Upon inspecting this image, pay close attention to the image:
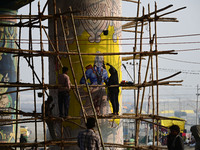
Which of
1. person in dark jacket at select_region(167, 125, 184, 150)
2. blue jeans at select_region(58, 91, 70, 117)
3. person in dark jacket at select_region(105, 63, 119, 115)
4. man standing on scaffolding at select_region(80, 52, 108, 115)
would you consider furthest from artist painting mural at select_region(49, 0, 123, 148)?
person in dark jacket at select_region(167, 125, 184, 150)

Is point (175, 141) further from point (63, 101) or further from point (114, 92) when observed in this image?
point (114, 92)

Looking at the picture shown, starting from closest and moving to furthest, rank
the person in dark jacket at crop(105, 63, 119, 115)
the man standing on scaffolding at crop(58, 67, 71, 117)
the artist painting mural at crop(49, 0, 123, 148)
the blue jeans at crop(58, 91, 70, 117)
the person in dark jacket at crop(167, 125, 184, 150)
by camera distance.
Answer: the person in dark jacket at crop(167, 125, 184, 150) → the man standing on scaffolding at crop(58, 67, 71, 117) → the blue jeans at crop(58, 91, 70, 117) → the person in dark jacket at crop(105, 63, 119, 115) → the artist painting mural at crop(49, 0, 123, 148)

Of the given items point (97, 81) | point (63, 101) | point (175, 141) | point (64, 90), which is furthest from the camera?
point (97, 81)

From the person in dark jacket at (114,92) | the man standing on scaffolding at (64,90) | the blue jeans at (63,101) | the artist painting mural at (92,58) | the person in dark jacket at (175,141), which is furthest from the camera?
the artist painting mural at (92,58)

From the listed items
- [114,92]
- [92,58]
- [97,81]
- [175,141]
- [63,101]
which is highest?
[92,58]

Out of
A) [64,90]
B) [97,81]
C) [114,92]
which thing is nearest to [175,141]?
[64,90]

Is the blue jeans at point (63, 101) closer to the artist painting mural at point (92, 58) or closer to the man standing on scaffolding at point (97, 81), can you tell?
the artist painting mural at point (92, 58)

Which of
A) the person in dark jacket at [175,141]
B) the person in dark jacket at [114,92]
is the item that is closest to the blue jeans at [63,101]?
the person in dark jacket at [114,92]

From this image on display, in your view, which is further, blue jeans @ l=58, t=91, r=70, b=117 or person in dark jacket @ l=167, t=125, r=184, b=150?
blue jeans @ l=58, t=91, r=70, b=117

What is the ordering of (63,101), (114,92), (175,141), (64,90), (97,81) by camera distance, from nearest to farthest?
(175,141) < (64,90) < (63,101) < (114,92) < (97,81)

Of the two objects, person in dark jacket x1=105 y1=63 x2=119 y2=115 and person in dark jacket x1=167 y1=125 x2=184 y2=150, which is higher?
person in dark jacket x1=105 y1=63 x2=119 y2=115

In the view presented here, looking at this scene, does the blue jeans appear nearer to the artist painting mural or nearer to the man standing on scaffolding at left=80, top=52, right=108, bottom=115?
the artist painting mural

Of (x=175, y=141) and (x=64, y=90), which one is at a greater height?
(x=64, y=90)

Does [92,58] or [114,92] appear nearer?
[114,92]
